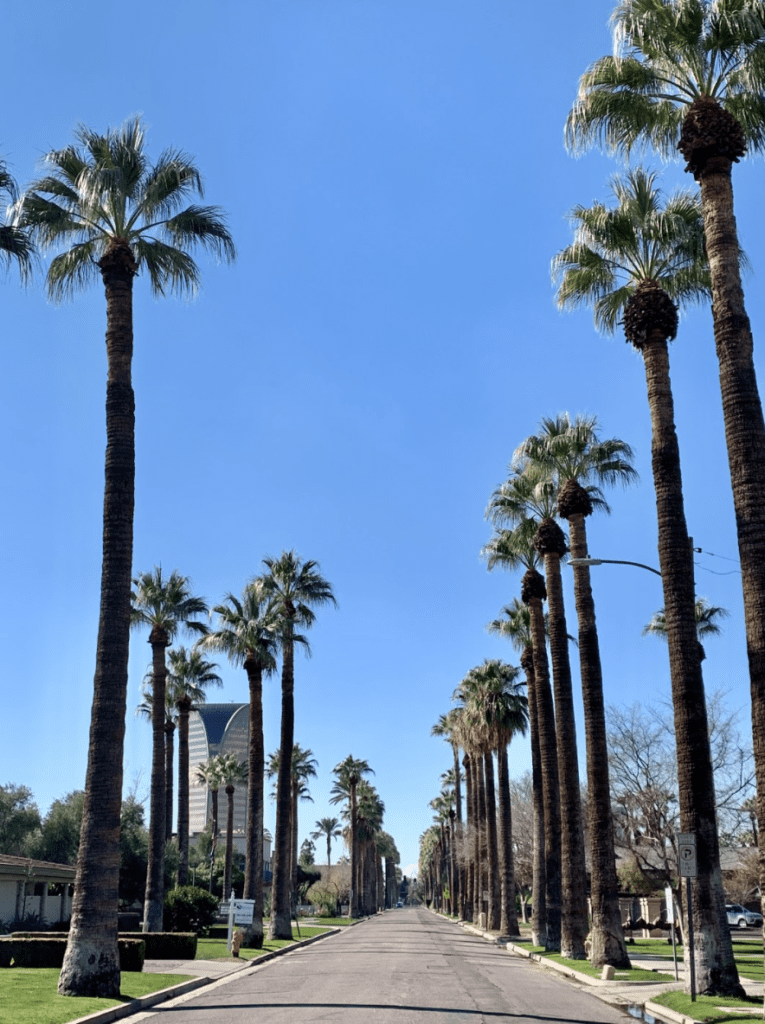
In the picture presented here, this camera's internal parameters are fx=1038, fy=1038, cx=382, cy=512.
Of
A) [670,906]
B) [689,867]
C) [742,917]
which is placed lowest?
[742,917]

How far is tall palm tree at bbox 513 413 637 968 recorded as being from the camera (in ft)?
89.2

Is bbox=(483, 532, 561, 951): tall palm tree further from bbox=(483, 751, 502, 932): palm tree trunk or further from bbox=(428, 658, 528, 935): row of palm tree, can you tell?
bbox=(483, 751, 502, 932): palm tree trunk

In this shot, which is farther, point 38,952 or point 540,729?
point 540,729

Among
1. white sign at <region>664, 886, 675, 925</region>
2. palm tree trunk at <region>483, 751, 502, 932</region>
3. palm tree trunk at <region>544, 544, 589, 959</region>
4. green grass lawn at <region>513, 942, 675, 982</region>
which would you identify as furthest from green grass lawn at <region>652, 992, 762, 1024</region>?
palm tree trunk at <region>483, 751, 502, 932</region>

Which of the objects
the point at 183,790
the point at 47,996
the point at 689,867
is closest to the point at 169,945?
the point at 47,996

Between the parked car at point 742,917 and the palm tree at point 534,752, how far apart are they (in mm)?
23141

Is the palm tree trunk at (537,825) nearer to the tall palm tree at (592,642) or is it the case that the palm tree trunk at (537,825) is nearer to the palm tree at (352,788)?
the tall palm tree at (592,642)

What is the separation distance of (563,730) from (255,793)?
16.3 meters

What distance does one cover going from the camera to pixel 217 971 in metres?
27.0

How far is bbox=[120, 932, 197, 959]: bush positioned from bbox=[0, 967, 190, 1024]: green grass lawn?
279 inches

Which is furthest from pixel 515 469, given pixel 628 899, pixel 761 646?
pixel 628 899

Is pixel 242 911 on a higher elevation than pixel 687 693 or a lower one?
lower

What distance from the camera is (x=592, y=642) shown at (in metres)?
28.8

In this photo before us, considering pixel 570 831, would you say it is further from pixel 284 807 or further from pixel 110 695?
pixel 284 807
